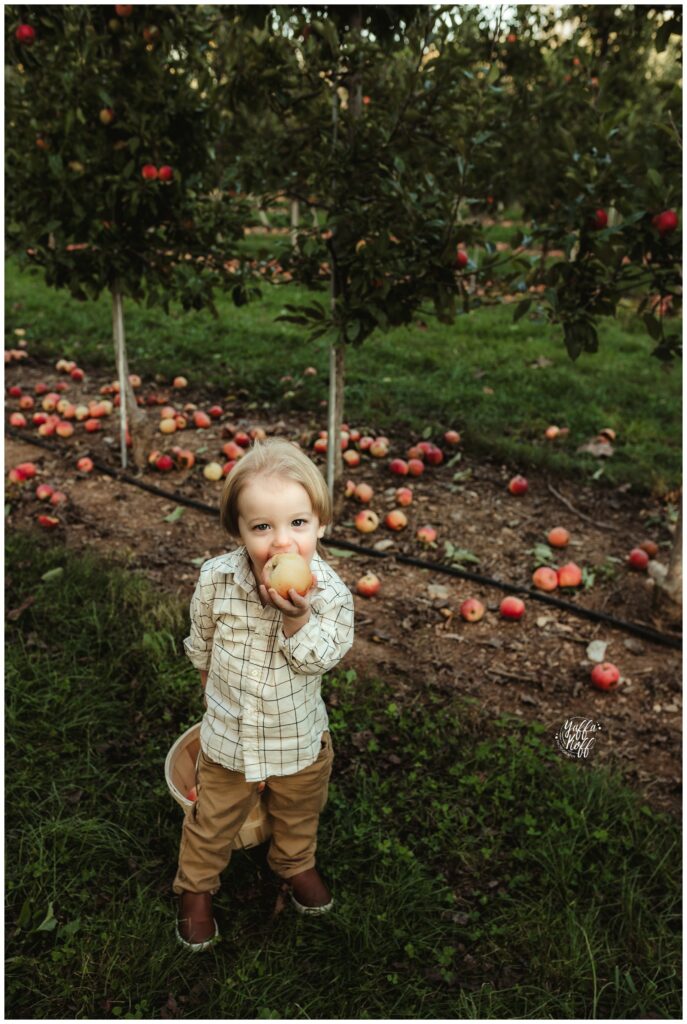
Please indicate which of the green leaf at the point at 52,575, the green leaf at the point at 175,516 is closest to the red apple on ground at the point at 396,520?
the green leaf at the point at 175,516

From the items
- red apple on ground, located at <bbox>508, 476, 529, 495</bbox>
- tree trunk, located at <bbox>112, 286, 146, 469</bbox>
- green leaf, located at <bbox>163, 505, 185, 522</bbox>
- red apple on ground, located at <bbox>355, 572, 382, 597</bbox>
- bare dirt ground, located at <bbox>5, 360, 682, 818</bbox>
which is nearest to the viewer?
bare dirt ground, located at <bbox>5, 360, 682, 818</bbox>

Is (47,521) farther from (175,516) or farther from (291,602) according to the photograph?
(291,602)

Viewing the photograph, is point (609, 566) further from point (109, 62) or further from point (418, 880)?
point (109, 62)

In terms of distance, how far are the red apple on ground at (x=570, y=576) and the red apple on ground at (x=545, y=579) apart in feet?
0.13

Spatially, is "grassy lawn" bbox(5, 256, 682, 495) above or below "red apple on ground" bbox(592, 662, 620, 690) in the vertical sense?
above

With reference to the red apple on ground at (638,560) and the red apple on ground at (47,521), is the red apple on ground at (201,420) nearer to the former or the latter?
the red apple on ground at (47,521)

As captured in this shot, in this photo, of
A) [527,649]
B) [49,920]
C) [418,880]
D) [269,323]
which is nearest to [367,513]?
[527,649]

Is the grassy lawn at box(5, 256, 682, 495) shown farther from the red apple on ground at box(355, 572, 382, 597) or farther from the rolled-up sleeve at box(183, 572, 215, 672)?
the rolled-up sleeve at box(183, 572, 215, 672)

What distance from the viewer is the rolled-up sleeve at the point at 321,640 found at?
170 centimetres

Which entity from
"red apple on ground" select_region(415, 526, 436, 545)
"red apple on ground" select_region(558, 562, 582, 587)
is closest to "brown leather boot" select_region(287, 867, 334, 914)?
"red apple on ground" select_region(558, 562, 582, 587)

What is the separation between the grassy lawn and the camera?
16.8ft

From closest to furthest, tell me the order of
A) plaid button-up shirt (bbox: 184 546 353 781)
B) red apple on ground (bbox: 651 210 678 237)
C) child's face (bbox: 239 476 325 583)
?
child's face (bbox: 239 476 325 583), plaid button-up shirt (bbox: 184 546 353 781), red apple on ground (bbox: 651 210 678 237)

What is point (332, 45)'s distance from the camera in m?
3.12

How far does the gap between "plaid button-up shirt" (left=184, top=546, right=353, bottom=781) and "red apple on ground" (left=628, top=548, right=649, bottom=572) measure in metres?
2.26
